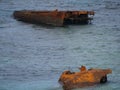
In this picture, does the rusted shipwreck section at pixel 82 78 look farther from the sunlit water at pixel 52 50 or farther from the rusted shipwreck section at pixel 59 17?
the rusted shipwreck section at pixel 59 17

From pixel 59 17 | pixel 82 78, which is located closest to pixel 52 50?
pixel 82 78

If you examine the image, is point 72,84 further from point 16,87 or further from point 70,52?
point 70,52

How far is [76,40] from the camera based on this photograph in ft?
163

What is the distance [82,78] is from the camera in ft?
100

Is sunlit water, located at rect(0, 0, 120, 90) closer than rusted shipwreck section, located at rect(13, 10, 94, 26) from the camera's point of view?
Yes

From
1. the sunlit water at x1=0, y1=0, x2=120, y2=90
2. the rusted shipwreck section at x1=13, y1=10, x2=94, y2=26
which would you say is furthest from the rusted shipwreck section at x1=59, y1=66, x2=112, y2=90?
the rusted shipwreck section at x1=13, y1=10, x2=94, y2=26

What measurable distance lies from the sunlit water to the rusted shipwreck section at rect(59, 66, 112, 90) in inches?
16.4

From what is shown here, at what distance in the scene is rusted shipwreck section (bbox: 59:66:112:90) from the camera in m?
30.2

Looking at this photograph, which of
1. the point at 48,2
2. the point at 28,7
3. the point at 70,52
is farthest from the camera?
the point at 48,2

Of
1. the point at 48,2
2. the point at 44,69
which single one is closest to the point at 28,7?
the point at 48,2

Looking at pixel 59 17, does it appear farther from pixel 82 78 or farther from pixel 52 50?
pixel 82 78

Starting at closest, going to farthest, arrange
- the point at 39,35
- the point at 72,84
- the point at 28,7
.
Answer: the point at 72,84 → the point at 39,35 → the point at 28,7

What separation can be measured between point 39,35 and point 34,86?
22.5 meters

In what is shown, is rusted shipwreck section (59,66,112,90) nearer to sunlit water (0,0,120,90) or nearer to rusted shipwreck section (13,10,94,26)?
sunlit water (0,0,120,90)
